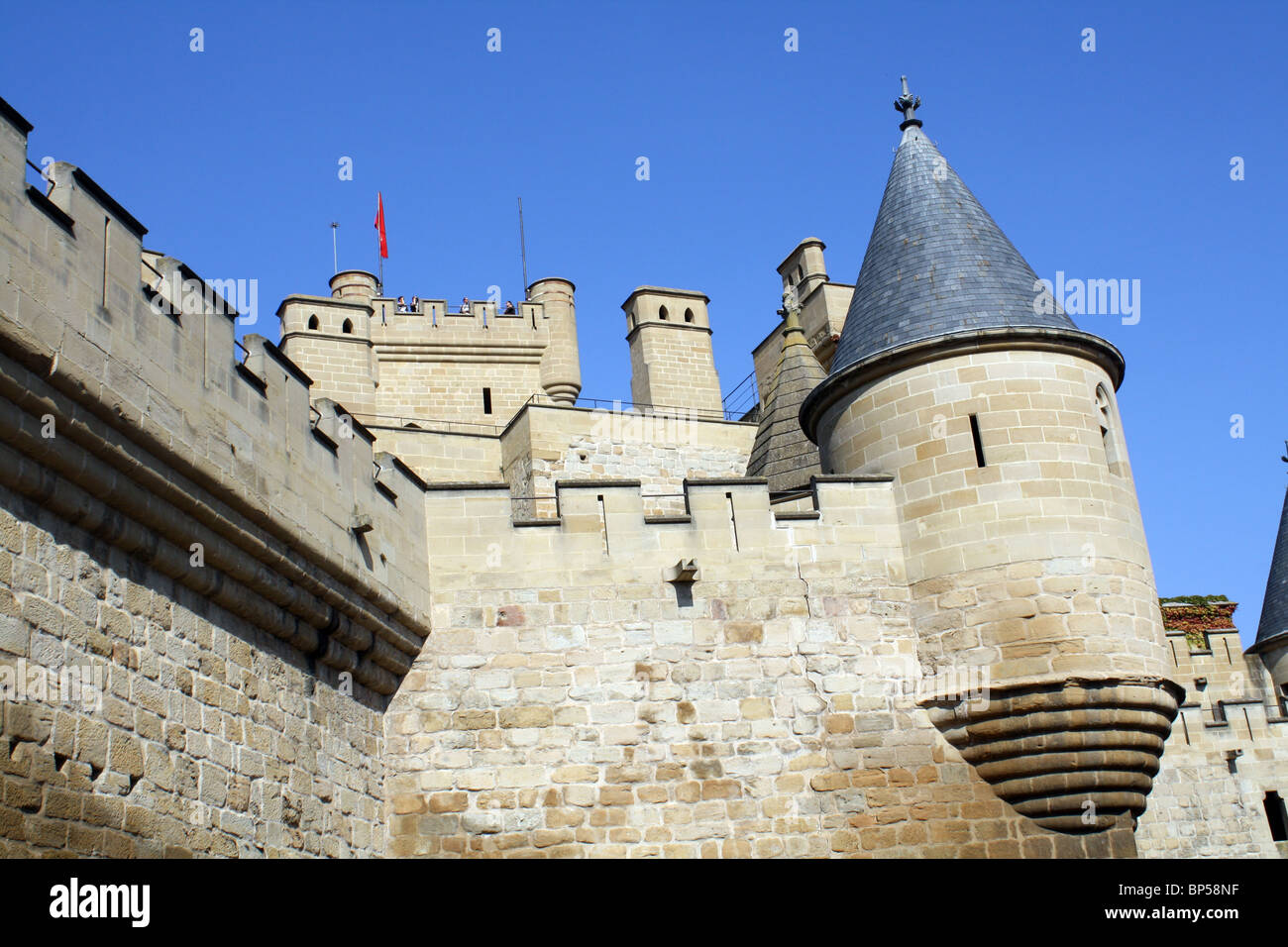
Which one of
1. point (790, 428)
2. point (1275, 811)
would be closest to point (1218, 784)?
point (1275, 811)

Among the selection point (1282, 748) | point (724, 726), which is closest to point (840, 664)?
point (724, 726)

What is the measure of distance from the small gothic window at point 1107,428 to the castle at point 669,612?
0.03m

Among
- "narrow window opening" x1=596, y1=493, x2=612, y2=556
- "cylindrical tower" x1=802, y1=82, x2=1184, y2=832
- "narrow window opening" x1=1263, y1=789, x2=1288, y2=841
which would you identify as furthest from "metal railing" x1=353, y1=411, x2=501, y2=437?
"cylindrical tower" x1=802, y1=82, x2=1184, y2=832

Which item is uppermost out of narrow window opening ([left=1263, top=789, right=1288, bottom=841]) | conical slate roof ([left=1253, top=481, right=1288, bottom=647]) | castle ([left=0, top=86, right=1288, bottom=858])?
conical slate roof ([left=1253, top=481, right=1288, bottom=647])

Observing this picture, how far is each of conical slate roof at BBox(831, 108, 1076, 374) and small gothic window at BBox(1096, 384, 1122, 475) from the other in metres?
0.74

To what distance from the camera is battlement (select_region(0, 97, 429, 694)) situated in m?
7.12

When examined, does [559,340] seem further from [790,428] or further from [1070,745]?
[1070,745]

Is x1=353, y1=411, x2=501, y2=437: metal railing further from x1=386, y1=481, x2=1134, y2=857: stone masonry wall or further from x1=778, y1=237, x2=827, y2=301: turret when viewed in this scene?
x1=386, y1=481, x2=1134, y2=857: stone masonry wall

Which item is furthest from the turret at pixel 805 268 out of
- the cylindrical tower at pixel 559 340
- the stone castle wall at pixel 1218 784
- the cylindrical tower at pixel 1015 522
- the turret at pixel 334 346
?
the cylindrical tower at pixel 1015 522

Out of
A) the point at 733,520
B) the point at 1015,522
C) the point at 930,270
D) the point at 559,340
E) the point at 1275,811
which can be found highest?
the point at 559,340

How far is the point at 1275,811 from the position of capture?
725 inches

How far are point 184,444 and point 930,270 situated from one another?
7.23 metres
